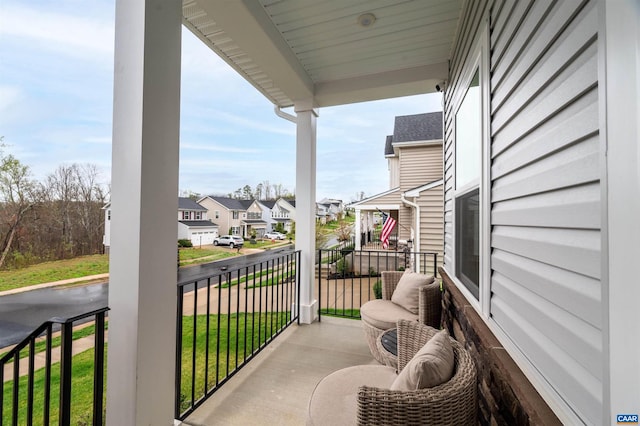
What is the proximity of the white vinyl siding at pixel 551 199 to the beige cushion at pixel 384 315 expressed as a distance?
46.2 inches

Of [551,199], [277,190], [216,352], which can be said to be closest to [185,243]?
[216,352]

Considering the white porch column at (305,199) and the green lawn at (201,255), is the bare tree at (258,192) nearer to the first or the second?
the white porch column at (305,199)

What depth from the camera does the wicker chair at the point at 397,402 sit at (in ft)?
3.49

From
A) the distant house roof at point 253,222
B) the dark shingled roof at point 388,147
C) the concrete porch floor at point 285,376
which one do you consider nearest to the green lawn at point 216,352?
the concrete porch floor at point 285,376

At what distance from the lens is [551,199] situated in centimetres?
91

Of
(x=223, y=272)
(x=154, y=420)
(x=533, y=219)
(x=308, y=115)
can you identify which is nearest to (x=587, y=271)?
(x=533, y=219)

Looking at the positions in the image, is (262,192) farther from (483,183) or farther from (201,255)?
(483,183)

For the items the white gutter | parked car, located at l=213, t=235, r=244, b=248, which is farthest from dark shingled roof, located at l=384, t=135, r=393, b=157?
parked car, located at l=213, t=235, r=244, b=248

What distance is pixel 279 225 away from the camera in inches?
148

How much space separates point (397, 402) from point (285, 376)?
5.05 ft

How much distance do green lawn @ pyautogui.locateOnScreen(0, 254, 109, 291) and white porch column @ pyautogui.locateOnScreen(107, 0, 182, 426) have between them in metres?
0.24

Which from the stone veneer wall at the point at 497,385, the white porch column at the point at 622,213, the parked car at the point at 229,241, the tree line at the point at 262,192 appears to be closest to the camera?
the white porch column at the point at 622,213

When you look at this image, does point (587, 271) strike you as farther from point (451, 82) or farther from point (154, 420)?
point (451, 82)

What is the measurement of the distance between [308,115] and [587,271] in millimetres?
3159
